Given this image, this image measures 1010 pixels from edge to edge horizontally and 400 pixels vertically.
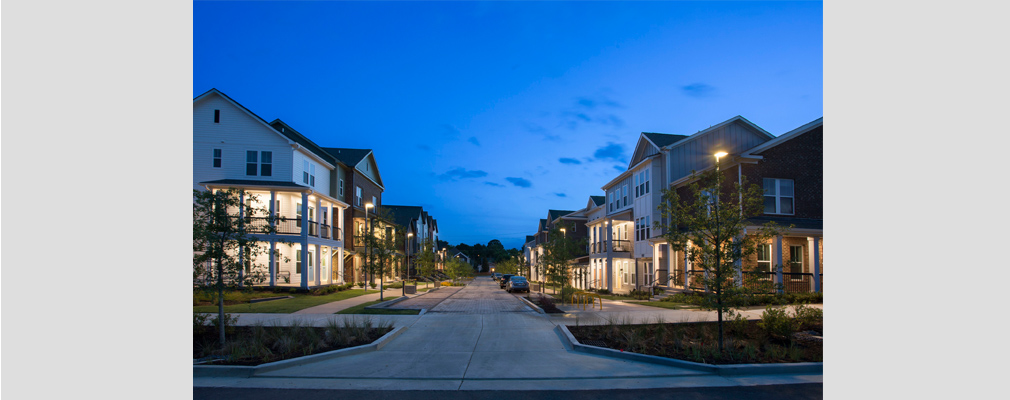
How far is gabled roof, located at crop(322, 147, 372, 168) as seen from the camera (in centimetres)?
4038

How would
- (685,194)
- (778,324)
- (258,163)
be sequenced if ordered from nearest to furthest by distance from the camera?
(778,324) → (685,194) → (258,163)

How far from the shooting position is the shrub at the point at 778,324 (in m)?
12.1

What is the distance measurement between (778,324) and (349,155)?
3599 centimetres

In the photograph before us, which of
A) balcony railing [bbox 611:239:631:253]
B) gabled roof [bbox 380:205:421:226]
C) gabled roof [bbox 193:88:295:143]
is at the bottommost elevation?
balcony railing [bbox 611:239:631:253]

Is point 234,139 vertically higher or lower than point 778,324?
higher

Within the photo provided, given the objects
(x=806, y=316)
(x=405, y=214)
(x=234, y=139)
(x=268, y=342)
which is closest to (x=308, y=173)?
(x=234, y=139)

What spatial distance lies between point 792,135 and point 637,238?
43.2 ft

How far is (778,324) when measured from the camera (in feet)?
40.1

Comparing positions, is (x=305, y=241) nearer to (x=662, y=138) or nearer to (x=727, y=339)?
(x=662, y=138)

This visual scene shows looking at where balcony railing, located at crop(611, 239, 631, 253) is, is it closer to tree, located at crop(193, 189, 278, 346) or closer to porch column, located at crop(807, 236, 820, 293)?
porch column, located at crop(807, 236, 820, 293)

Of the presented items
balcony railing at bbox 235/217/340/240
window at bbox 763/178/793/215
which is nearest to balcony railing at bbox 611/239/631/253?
window at bbox 763/178/793/215

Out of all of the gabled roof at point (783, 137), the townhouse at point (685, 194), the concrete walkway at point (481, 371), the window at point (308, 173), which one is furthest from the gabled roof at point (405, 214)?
the concrete walkway at point (481, 371)

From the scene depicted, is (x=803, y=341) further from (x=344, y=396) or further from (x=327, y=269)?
(x=327, y=269)

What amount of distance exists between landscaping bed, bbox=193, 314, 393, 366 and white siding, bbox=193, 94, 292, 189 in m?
Result: 18.8
